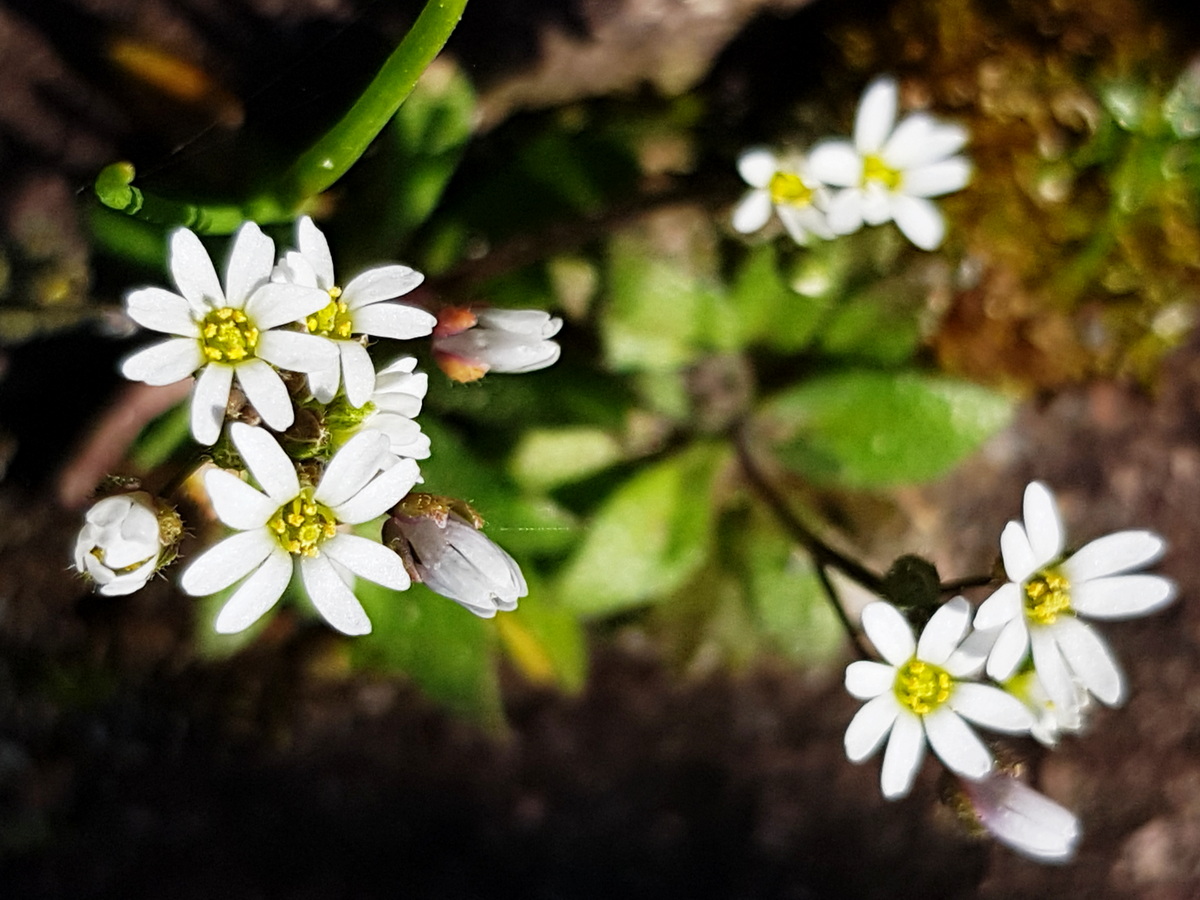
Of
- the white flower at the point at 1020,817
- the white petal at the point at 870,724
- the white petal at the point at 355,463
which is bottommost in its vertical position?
the white flower at the point at 1020,817

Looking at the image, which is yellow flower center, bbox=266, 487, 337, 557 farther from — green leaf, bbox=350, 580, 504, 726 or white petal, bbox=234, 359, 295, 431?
green leaf, bbox=350, 580, 504, 726

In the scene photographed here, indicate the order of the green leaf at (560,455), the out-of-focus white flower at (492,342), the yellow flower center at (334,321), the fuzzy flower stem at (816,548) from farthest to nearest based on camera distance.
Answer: the green leaf at (560,455), the fuzzy flower stem at (816,548), the out-of-focus white flower at (492,342), the yellow flower center at (334,321)

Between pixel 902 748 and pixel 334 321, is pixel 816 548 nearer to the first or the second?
pixel 902 748

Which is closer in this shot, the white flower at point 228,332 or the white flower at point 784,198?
the white flower at point 228,332

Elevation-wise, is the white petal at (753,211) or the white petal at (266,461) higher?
the white petal at (266,461)

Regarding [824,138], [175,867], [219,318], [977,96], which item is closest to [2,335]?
[219,318]

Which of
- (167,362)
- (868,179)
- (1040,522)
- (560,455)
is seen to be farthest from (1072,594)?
(167,362)

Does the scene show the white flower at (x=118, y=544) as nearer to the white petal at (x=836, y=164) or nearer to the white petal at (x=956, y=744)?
the white petal at (x=956, y=744)

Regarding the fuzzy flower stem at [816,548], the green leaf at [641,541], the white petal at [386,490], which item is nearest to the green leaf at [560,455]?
the green leaf at [641,541]
